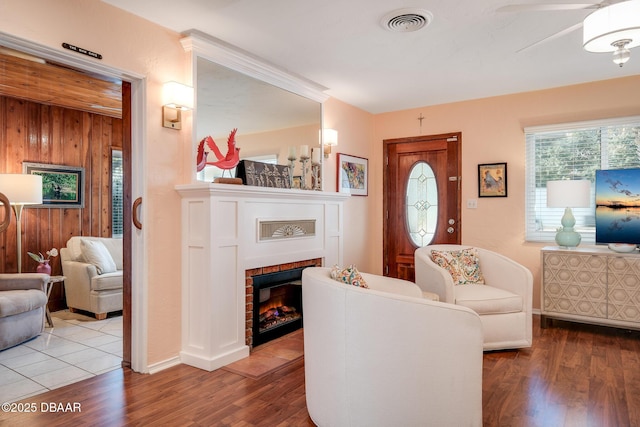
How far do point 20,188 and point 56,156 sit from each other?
1.02 metres

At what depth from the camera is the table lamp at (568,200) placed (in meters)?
3.70

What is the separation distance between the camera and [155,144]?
2797 millimetres

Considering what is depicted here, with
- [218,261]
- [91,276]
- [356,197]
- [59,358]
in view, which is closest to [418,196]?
[356,197]

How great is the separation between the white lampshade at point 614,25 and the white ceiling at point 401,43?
0.75m

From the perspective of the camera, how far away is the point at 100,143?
519 cm

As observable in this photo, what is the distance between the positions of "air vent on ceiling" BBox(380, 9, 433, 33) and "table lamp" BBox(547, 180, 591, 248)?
2.12m

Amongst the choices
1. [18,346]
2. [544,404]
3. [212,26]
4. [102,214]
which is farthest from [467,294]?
[102,214]

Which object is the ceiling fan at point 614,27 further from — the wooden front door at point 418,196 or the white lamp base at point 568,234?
the wooden front door at point 418,196

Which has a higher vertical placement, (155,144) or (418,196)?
(155,144)

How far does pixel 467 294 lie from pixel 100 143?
187 inches

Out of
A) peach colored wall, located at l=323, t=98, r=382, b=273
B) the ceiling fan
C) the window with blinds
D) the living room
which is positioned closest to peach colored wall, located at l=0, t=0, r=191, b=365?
the living room

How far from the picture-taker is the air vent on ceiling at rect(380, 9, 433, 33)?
8.52 ft

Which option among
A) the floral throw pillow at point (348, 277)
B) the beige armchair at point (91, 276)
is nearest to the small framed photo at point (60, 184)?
the beige armchair at point (91, 276)

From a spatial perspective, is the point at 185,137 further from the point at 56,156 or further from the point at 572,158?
the point at 572,158
